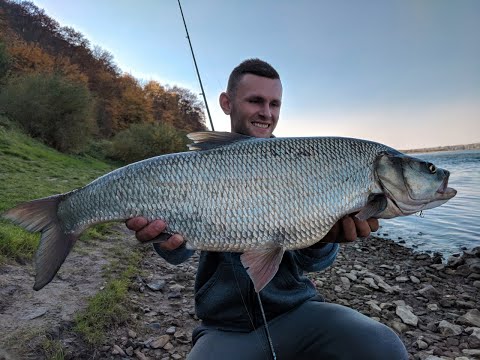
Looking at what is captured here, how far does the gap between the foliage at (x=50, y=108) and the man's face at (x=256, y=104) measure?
21.4 m

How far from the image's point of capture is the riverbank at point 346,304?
128 inches

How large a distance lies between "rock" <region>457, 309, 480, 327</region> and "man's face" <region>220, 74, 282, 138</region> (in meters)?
3.47

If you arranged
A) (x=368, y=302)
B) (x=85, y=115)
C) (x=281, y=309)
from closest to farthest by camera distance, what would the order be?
(x=281, y=309)
(x=368, y=302)
(x=85, y=115)

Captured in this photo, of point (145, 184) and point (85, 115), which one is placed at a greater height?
point (85, 115)

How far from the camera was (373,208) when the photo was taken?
8.30ft

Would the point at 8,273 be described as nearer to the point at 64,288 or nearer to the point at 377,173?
the point at 64,288

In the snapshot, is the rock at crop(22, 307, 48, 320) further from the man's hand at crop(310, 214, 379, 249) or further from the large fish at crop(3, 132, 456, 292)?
the man's hand at crop(310, 214, 379, 249)

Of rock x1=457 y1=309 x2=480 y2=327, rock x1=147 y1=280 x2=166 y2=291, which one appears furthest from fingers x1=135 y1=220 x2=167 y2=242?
rock x1=457 y1=309 x2=480 y2=327

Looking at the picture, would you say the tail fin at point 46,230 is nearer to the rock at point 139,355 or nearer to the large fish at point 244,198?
the large fish at point 244,198

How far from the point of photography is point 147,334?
3541 millimetres

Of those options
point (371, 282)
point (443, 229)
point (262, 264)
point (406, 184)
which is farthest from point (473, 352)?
point (443, 229)

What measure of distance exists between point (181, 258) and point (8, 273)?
238 centimetres

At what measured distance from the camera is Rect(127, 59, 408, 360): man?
2.40 meters

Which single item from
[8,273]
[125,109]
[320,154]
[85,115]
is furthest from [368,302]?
[125,109]
